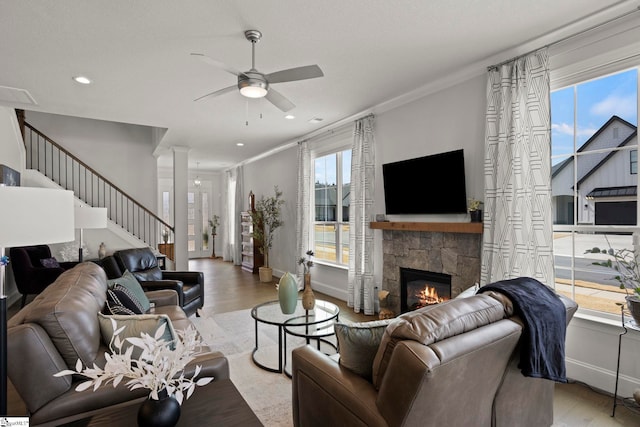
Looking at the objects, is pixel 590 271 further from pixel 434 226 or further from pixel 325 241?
pixel 325 241

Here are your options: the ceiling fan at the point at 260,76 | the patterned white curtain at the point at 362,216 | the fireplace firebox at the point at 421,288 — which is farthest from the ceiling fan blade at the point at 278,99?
the fireplace firebox at the point at 421,288

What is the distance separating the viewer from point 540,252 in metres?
2.80

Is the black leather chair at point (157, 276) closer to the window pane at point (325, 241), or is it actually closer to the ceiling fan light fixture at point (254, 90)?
the window pane at point (325, 241)

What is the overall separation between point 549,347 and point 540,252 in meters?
1.36

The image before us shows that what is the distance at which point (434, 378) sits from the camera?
1.25m

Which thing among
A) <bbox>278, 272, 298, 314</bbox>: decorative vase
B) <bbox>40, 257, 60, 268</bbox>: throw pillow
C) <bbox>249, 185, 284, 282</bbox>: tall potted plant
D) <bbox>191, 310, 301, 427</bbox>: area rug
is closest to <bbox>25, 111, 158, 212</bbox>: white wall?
<bbox>249, 185, 284, 282</bbox>: tall potted plant

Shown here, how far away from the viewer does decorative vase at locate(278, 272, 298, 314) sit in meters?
3.09

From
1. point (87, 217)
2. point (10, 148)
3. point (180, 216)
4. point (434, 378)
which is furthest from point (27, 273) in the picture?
point (434, 378)

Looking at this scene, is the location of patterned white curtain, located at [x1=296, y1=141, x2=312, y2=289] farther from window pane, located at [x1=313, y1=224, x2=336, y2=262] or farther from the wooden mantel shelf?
the wooden mantel shelf

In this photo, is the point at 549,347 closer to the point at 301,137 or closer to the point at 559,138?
the point at 559,138

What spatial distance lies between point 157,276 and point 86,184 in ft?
11.9

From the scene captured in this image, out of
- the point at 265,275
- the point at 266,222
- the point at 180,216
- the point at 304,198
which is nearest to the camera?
the point at 304,198

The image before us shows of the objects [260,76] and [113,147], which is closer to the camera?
[260,76]

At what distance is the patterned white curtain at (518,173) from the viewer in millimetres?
2805
